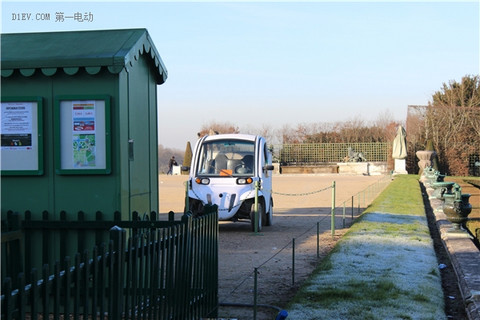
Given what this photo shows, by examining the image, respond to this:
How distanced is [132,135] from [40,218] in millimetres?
1188

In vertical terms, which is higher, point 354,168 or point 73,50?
point 73,50

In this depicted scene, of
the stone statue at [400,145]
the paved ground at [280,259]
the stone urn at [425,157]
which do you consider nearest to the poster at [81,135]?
the paved ground at [280,259]

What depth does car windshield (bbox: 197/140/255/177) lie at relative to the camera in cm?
1484

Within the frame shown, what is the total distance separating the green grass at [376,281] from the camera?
6.39 m

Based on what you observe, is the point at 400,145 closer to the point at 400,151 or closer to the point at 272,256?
the point at 400,151

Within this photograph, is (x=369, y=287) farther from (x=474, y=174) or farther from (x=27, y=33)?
(x=474, y=174)

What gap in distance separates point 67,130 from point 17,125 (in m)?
0.48

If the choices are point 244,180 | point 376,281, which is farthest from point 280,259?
point 244,180

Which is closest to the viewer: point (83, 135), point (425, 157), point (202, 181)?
point (83, 135)

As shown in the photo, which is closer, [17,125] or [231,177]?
[17,125]

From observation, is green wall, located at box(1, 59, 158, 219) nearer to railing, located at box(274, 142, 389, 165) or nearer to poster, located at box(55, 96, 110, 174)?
poster, located at box(55, 96, 110, 174)

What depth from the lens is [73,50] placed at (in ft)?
21.0

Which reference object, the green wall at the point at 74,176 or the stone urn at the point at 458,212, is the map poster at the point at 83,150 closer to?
the green wall at the point at 74,176

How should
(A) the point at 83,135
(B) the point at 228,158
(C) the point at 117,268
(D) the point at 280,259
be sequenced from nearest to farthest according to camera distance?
(C) the point at 117,268
(A) the point at 83,135
(D) the point at 280,259
(B) the point at 228,158
